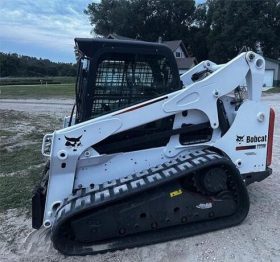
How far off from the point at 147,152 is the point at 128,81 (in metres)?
0.86

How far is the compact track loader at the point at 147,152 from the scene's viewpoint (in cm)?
442

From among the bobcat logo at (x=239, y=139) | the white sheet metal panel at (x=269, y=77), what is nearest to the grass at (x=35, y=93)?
the bobcat logo at (x=239, y=139)

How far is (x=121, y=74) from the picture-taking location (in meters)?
4.89

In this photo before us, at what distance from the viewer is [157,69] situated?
16.4 ft

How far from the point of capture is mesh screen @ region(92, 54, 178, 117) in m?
4.84

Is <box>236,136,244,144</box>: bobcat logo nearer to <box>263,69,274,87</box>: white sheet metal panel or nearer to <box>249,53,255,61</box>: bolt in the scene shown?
<box>249,53,255,61</box>: bolt

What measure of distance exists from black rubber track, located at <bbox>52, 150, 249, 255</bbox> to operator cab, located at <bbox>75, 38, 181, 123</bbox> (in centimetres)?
84

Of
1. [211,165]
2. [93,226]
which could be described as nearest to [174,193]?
[211,165]

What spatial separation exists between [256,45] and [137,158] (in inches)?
2152

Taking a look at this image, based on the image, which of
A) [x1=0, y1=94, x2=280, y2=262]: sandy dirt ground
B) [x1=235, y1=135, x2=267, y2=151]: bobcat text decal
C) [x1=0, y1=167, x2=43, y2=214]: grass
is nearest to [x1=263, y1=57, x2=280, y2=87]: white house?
[x1=0, y1=167, x2=43, y2=214]: grass

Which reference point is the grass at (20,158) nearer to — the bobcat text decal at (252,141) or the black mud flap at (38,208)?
the black mud flap at (38,208)

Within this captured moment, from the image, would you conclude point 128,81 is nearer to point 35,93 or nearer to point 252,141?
point 252,141

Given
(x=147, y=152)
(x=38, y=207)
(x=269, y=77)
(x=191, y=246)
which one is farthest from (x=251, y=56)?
(x=269, y=77)

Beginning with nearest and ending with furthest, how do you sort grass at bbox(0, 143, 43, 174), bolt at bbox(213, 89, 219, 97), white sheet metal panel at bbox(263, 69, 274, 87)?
bolt at bbox(213, 89, 219, 97)
grass at bbox(0, 143, 43, 174)
white sheet metal panel at bbox(263, 69, 274, 87)
